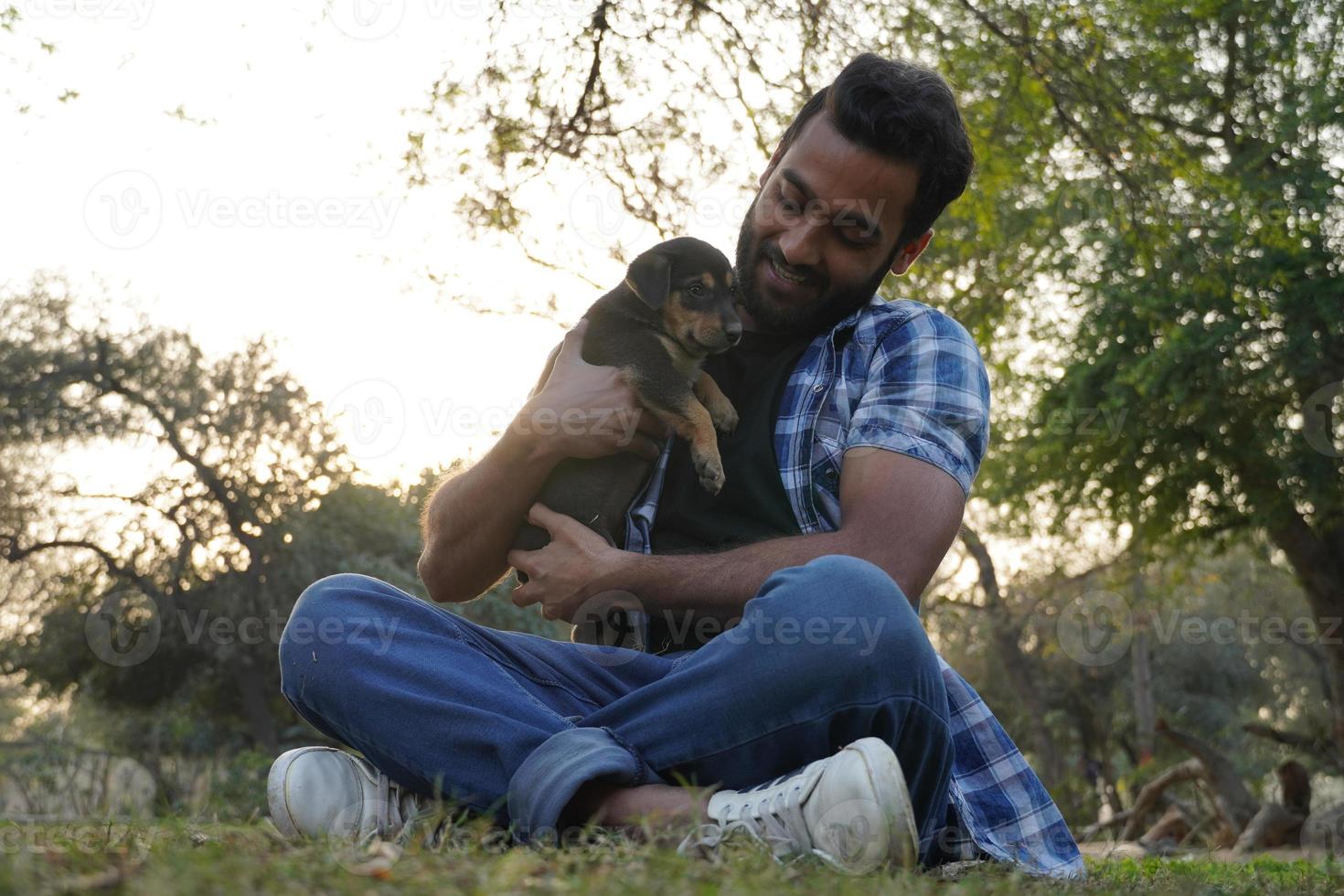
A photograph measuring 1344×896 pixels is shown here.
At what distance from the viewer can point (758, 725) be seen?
2.62 metres

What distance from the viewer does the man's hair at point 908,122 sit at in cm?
377

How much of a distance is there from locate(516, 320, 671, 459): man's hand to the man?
0.01 m

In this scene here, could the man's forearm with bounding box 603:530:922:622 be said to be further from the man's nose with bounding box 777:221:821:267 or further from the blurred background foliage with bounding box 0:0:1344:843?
the blurred background foliage with bounding box 0:0:1344:843

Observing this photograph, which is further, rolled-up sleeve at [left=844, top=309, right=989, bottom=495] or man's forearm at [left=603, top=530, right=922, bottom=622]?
rolled-up sleeve at [left=844, top=309, right=989, bottom=495]

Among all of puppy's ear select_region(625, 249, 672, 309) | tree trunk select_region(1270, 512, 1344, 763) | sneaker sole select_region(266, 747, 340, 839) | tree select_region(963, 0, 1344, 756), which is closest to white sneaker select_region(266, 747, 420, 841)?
sneaker sole select_region(266, 747, 340, 839)

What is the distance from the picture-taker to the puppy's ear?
434 cm

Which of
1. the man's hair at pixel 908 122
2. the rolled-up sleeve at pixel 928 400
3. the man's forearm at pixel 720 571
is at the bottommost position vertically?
the man's forearm at pixel 720 571

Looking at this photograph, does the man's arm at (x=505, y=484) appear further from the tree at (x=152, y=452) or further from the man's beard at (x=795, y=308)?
the tree at (x=152, y=452)

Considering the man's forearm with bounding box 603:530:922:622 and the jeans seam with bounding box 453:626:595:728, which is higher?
the man's forearm with bounding box 603:530:922:622

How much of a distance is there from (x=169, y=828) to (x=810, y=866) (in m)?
1.44

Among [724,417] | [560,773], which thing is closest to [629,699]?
[560,773]

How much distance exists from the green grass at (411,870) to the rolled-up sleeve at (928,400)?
3.68ft

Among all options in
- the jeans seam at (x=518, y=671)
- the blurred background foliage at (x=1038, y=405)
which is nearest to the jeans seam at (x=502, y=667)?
the jeans seam at (x=518, y=671)

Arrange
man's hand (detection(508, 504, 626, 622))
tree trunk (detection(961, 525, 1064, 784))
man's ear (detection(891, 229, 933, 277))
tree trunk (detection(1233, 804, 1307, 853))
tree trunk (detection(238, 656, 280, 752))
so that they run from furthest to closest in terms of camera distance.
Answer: tree trunk (detection(961, 525, 1064, 784)) < tree trunk (detection(238, 656, 280, 752)) < tree trunk (detection(1233, 804, 1307, 853)) < man's ear (detection(891, 229, 933, 277)) < man's hand (detection(508, 504, 626, 622))
